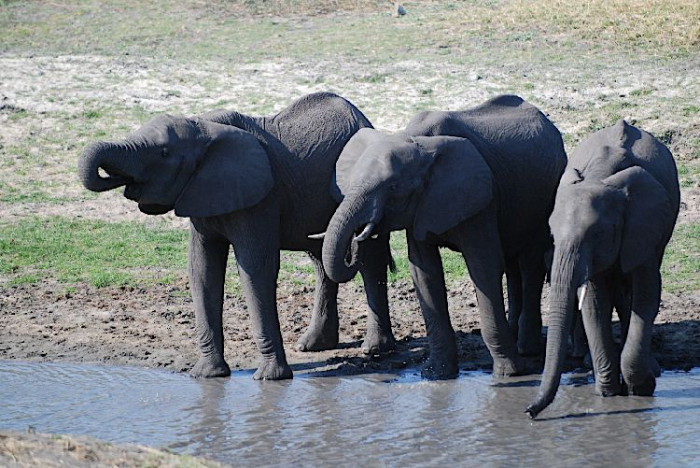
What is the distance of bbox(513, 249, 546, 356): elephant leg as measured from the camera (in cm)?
1070

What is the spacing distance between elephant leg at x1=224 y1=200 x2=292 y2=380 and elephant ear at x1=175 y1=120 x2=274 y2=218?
0.63ft

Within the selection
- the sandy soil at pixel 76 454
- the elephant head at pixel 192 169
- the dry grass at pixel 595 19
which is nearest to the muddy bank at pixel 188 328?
the elephant head at pixel 192 169

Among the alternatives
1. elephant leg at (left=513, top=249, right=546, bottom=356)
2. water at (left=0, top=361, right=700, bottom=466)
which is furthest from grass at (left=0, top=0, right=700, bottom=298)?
water at (left=0, top=361, right=700, bottom=466)

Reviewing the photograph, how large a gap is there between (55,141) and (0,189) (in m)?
1.54

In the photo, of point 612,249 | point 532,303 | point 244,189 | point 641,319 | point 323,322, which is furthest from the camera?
point 323,322

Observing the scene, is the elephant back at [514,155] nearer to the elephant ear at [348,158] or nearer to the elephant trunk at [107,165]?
the elephant ear at [348,158]

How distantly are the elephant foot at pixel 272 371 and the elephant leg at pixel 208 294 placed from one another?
355 mm

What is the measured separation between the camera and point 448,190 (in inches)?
374

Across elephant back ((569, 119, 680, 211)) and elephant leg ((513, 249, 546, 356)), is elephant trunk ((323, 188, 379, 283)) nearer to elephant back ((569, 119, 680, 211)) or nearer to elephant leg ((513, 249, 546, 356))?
elephant back ((569, 119, 680, 211))

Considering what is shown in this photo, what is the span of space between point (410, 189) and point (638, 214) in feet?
5.48

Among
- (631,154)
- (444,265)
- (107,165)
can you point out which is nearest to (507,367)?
(631,154)

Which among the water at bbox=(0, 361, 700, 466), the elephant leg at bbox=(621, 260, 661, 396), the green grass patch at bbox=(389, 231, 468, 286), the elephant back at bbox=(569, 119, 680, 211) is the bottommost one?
the water at bbox=(0, 361, 700, 466)

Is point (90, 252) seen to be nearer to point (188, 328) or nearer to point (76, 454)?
point (188, 328)

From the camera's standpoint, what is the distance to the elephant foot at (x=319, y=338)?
11234mm
